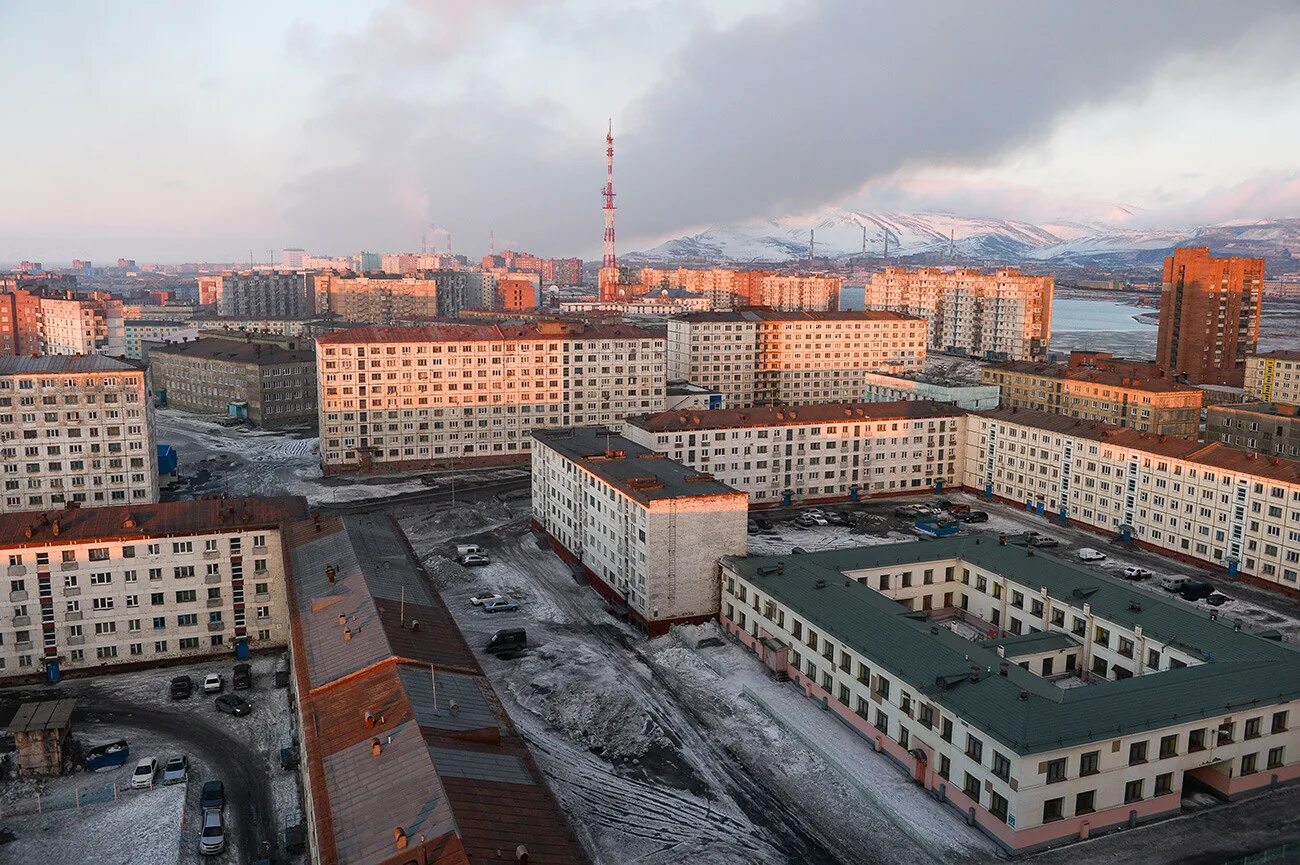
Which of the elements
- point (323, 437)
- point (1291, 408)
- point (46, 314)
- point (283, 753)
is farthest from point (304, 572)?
point (46, 314)

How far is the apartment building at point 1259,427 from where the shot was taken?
3602 inches

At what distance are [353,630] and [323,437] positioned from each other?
64620 millimetres

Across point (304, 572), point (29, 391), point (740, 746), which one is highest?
point (29, 391)

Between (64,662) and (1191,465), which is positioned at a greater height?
(1191,465)

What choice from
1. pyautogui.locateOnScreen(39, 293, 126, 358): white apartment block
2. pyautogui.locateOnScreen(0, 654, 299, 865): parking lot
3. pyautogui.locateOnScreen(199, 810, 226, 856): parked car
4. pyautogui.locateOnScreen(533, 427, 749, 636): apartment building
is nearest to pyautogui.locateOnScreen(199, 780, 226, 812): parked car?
pyautogui.locateOnScreen(0, 654, 299, 865): parking lot

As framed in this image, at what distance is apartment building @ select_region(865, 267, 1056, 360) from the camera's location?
174 metres

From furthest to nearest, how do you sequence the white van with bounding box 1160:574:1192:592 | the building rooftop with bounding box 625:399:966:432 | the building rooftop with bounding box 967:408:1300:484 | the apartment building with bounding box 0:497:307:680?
the building rooftop with bounding box 625:399:966:432 → the building rooftop with bounding box 967:408:1300:484 → the white van with bounding box 1160:574:1192:592 → the apartment building with bounding box 0:497:307:680

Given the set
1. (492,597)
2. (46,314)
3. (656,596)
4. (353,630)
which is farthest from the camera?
(46,314)

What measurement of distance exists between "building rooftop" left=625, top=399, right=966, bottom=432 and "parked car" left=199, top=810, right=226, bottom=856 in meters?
50.3

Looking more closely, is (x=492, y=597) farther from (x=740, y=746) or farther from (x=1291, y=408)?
(x=1291, y=408)

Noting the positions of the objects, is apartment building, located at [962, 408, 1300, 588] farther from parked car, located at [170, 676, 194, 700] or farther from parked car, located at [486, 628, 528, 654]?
parked car, located at [170, 676, 194, 700]

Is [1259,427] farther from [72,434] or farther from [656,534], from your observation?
[72,434]

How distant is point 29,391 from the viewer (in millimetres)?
76938

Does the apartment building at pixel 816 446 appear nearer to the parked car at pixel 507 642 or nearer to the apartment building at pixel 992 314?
the parked car at pixel 507 642
